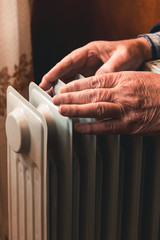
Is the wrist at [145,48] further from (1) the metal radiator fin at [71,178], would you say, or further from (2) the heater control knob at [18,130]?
(2) the heater control knob at [18,130]

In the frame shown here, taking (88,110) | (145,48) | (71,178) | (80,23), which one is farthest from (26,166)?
(80,23)

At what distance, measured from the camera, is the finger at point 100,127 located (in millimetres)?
693

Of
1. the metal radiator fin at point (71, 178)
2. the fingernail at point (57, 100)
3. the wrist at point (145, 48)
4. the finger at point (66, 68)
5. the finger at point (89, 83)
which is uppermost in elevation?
the wrist at point (145, 48)

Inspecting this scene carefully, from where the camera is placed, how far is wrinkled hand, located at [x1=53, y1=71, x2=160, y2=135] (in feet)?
2.21

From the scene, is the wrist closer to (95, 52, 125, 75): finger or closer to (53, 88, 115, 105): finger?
(95, 52, 125, 75): finger

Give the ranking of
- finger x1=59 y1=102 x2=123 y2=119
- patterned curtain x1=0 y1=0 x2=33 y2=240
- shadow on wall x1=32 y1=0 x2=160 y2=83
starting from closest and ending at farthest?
finger x1=59 y1=102 x2=123 y2=119 → patterned curtain x1=0 y1=0 x2=33 y2=240 → shadow on wall x1=32 y1=0 x2=160 y2=83

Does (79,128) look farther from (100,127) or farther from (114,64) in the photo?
(114,64)

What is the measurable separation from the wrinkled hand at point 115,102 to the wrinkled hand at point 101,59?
15 centimetres

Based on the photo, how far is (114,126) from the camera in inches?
27.5

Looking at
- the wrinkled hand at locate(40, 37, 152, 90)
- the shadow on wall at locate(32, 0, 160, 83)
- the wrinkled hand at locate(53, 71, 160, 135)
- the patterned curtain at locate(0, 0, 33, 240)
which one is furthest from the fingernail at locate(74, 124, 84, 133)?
the shadow on wall at locate(32, 0, 160, 83)

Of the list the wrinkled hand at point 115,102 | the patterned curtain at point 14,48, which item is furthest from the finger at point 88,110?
the patterned curtain at point 14,48

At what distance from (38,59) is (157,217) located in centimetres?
74

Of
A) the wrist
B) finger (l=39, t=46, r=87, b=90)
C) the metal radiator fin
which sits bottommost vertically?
the metal radiator fin

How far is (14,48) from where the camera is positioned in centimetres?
112
